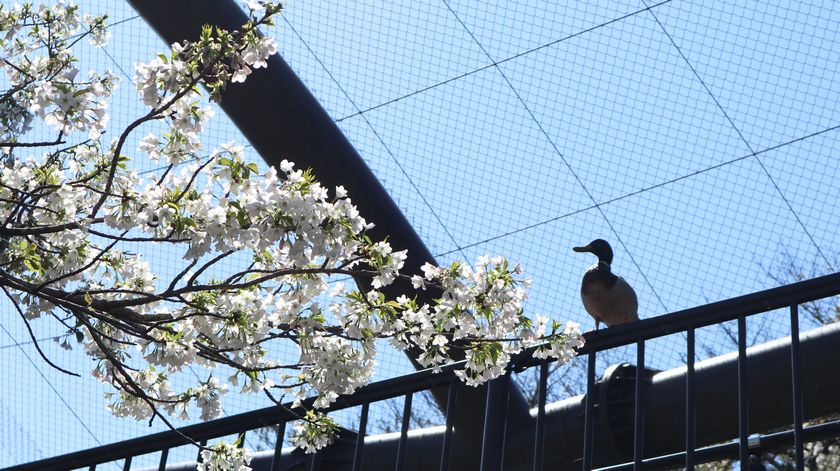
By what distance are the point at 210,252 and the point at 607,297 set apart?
79.9 inches

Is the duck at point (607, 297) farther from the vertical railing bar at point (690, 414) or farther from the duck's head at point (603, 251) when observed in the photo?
the vertical railing bar at point (690, 414)

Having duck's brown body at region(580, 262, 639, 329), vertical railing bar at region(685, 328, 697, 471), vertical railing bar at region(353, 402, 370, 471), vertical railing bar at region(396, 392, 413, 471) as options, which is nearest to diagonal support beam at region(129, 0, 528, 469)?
duck's brown body at region(580, 262, 639, 329)

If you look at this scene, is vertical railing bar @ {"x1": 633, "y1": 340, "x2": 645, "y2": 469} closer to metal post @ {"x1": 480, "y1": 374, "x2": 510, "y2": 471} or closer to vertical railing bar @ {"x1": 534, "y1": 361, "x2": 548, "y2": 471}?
vertical railing bar @ {"x1": 534, "y1": 361, "x2": 548, "y2": 471}

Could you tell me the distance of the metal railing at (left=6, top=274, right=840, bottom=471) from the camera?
8.14 feet

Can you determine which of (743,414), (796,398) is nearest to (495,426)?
(743,414)

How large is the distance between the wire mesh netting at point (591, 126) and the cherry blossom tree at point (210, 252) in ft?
7.19

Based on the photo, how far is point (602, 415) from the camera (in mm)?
3705

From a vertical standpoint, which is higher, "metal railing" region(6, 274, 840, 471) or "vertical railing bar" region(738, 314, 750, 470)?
"metal railing" region(6, 274, 840, 471)

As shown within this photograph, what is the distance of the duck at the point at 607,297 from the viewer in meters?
4.36

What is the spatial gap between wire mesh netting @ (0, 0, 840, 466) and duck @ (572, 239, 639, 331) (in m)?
1.00

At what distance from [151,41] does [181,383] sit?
1.90 m

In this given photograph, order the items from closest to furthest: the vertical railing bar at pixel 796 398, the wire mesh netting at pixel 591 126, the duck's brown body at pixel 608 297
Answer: the vertical railing bar at pixel 796 398 < the duck's brown body at pixel 608 297 < the wire mesh netting at pixel 591 126

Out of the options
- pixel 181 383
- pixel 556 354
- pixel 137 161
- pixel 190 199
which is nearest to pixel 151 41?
pixel 137 161

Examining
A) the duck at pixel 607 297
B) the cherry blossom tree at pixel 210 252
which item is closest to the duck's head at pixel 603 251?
the duck at pixel 607 297
